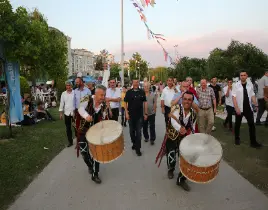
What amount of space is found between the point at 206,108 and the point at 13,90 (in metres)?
6.00

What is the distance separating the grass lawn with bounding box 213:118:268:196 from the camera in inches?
208

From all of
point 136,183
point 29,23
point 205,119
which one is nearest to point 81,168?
point 136,183

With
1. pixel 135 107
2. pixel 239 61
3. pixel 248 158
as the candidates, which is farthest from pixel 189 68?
pixel 248 158

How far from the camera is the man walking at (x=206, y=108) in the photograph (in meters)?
7.83

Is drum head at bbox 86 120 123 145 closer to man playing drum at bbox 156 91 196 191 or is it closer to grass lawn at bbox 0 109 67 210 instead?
man playing drum at bbox 156 91 196 191

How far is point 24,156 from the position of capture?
711 centimetres

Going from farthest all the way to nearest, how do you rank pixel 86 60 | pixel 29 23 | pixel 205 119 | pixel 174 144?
1. pixel 86 60
2. pixel 29 23
3. pixel 205 119
4. pixel 174 144

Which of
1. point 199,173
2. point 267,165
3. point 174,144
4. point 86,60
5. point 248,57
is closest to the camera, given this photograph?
point 199,173

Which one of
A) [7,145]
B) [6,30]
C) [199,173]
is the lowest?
[7,145]

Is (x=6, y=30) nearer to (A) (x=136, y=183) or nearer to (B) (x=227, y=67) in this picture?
(A) (x=136, y=183)

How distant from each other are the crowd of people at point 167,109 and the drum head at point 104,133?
200mm

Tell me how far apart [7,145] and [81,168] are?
333cm

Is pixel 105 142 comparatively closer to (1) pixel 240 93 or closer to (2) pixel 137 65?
(1) pixel 240 93

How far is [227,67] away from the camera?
143 ft
